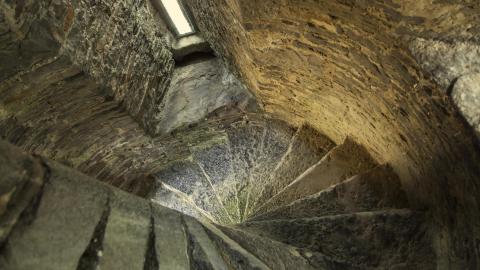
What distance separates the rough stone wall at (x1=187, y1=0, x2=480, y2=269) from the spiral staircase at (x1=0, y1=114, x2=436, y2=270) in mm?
323

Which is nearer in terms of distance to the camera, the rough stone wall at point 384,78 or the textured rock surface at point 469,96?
the textured rock surface at point 469,96

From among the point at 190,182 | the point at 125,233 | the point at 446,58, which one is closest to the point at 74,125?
the point at 125,233

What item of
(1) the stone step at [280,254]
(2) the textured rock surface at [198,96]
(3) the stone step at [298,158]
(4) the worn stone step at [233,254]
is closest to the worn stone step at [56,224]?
(4) the worn stone step at [233,254]

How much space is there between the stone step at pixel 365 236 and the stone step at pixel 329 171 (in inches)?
35.1

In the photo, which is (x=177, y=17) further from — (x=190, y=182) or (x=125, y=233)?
(x=125, y=233)

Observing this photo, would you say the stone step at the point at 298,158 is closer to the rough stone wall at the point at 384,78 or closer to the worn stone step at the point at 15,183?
the rough stone wall at the point at 384,78

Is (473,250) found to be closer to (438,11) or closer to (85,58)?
(438,11)

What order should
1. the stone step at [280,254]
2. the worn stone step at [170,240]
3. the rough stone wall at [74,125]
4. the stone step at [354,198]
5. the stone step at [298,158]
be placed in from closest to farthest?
the worn stone step at [170,240] → the stone step at [280,254] → the rough stone wall at [74,125] → the stone step at [354,198] → the stone step at [298,158]

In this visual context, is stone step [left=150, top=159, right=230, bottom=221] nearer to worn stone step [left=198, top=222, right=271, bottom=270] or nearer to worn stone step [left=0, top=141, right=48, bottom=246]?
worn stone step [left=198, top=222, right=271, bottom=270]

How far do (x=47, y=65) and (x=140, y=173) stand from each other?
2.35 m

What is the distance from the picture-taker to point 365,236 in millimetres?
2520

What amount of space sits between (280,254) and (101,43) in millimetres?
1870

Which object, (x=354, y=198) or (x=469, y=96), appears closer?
(x=469, y=96)

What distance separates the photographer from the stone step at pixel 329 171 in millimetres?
3406
